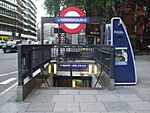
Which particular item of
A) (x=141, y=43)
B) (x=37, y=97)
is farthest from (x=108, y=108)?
(x=141, y=43)

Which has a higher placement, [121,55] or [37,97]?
[121,55]

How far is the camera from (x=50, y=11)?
4388 centimetres

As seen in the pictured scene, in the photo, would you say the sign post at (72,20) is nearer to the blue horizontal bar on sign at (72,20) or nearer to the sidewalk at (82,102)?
the blue horizontal bar on sign at (72,20)

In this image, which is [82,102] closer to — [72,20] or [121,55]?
[121,55]

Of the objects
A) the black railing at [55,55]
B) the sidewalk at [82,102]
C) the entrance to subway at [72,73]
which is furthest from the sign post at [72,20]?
the sidewalk at [82,102]

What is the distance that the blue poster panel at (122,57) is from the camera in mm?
10648

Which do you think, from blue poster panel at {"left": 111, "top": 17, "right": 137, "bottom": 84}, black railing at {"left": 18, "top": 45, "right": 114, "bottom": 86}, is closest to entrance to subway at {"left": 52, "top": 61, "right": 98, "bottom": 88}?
black railing at {"left": 18, "top": 45, "right": 114, "bottom": 86}

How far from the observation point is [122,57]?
10.7m

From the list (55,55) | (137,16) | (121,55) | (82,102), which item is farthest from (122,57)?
(137,16)

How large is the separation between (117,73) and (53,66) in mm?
6255

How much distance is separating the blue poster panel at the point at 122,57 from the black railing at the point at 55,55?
373mm

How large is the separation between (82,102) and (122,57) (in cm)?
341

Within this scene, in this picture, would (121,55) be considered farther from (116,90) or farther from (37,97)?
(37,97)

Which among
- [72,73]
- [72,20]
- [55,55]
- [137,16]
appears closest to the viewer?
[72,20]
